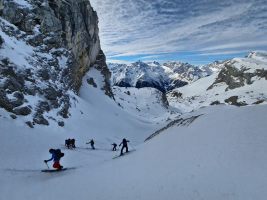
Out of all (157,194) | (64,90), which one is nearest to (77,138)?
(64,90)

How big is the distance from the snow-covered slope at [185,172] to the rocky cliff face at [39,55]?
17.7 metres

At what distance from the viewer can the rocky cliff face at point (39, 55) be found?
4662 cm

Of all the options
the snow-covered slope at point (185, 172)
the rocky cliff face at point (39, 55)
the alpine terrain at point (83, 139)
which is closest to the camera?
the snow-covered slope at point (185, 172)

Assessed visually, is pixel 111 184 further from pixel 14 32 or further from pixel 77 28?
pixel 77 28

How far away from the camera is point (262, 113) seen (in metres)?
22.8

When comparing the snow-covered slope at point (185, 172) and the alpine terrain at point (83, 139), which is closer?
the snow-covered slope at point (185, 172)

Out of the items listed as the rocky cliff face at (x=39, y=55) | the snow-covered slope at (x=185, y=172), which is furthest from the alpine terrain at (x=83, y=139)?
the rocky cliff face at (x=39, y=55)

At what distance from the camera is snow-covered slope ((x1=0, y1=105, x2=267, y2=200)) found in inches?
619

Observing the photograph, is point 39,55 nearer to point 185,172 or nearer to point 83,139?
point 83,139

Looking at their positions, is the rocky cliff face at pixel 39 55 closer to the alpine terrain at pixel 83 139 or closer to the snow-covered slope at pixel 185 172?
the alpine terrain at pixel 83 139

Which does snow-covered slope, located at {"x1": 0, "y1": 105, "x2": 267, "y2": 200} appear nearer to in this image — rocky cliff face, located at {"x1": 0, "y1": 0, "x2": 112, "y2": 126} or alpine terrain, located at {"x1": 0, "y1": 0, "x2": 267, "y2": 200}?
alpine terrain, located at {"x1": 0, "y1": 0, "x2": 267, "y2": 200}

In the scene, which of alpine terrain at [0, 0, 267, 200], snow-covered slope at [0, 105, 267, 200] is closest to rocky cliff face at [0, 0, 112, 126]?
alpine terrain at [0, 0, 267, 200]

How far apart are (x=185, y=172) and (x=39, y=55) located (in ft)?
165

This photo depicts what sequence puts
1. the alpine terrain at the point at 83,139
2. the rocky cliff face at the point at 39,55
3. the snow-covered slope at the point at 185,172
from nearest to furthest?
the snow-covered slope at the point at 185,172
the alpine terrain at the point at 83,139
the rocky cliff face at the point at 39,55
